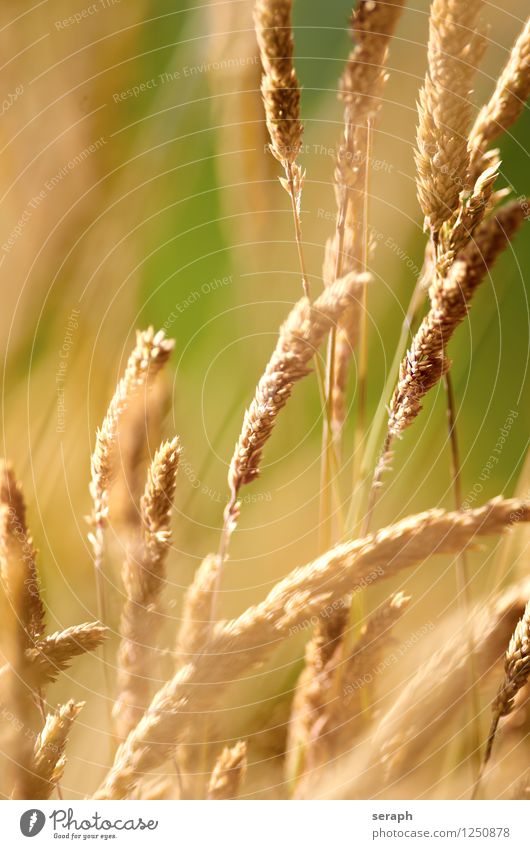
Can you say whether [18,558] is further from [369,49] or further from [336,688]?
[369,49]

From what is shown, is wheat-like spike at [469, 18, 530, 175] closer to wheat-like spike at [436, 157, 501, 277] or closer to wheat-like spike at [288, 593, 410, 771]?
wheat-like spike at [436, 157, 501, 277]

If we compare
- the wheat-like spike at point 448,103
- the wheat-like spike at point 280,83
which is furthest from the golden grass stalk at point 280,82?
the wheat-like spike at point 448,103

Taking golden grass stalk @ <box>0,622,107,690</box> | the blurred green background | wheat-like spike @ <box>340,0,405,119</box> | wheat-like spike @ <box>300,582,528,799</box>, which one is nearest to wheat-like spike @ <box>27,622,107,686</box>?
golden grass stalk @ <box>0,622,107,690</box>

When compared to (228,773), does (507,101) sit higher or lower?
higher

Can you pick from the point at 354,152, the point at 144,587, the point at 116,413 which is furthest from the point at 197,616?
the point at 354,152

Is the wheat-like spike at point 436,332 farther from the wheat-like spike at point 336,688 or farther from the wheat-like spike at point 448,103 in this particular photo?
the wheat-like spike at point 336,688
